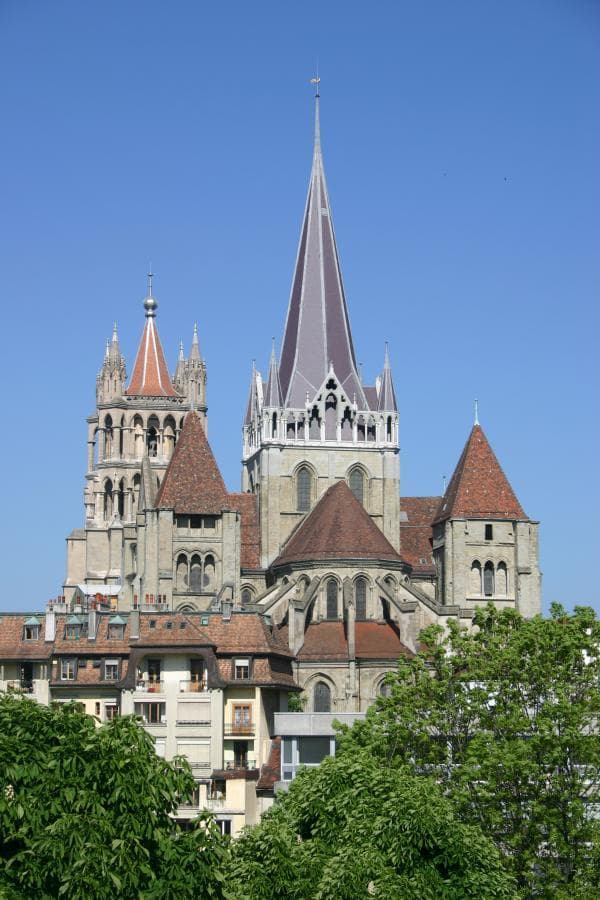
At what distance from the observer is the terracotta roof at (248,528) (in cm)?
11488

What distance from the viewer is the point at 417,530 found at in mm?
118250

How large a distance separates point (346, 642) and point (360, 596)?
16.1 feet

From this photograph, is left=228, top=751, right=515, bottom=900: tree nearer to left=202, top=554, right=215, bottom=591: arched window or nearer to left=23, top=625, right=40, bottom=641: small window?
left=23, top=625, right=40, bottom=641: small window

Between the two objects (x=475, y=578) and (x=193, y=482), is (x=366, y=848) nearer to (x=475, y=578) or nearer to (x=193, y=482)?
(x=193, y=482)

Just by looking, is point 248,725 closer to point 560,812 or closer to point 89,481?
point 560,812

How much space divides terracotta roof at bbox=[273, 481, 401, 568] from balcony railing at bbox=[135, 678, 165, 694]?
74.2 feet

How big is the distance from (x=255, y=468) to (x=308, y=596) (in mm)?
16553

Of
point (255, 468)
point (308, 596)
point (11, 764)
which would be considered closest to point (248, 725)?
point (308, 596)

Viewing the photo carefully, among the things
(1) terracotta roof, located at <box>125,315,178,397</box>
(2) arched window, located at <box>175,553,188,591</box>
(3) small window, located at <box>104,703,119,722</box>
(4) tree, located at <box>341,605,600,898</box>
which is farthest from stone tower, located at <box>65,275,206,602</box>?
(4) tree, located at <box>341,605,600,898</box>

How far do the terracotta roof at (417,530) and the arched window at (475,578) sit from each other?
327 centimetres

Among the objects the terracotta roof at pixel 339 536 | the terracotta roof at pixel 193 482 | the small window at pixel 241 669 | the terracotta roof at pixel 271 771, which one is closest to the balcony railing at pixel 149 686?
the small window at pixel 241 669

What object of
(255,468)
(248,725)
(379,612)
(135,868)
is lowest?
(135,868)

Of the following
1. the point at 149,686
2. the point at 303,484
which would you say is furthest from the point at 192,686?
the point at 303,484

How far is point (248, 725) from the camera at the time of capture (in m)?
86.6
